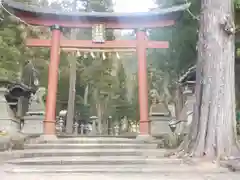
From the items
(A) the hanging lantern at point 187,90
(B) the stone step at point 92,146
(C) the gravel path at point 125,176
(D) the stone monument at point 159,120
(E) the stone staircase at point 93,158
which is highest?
(A) the hanging lantern at point 187,90

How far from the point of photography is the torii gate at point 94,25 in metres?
11.4

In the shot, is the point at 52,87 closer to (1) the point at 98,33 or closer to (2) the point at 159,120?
(1) the point at 98,33

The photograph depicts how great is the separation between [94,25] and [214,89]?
650cm

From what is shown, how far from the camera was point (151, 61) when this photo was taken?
73.2 ft

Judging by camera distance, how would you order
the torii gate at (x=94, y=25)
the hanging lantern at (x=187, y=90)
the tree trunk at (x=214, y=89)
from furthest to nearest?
the hanging lantern at (x=187, y=90) → the torii gate at (x=94, y=25) → the tree trunk at (x=214, y=89)

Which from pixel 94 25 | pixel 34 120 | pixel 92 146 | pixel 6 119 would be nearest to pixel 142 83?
pixel 94 25

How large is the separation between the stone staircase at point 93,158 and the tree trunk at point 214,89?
0.63m

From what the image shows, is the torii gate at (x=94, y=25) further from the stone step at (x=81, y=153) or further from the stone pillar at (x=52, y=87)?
the stone step at (x=81, y=153)

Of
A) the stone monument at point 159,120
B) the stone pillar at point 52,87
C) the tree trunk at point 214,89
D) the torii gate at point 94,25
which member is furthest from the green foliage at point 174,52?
the stone pillar at point 52,87

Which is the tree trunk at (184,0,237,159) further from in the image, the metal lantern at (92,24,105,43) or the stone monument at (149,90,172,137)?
the metal lantern at (92,24,105,43)

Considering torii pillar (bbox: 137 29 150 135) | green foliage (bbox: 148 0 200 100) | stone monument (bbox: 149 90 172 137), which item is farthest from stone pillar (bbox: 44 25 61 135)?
green foliage (bbox: 148 0 200 100)

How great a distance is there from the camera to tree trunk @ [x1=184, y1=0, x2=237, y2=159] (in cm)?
668

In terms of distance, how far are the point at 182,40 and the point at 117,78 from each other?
10923 mm

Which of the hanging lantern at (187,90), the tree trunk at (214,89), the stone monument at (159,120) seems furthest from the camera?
the hanging lantern at (187,90)
